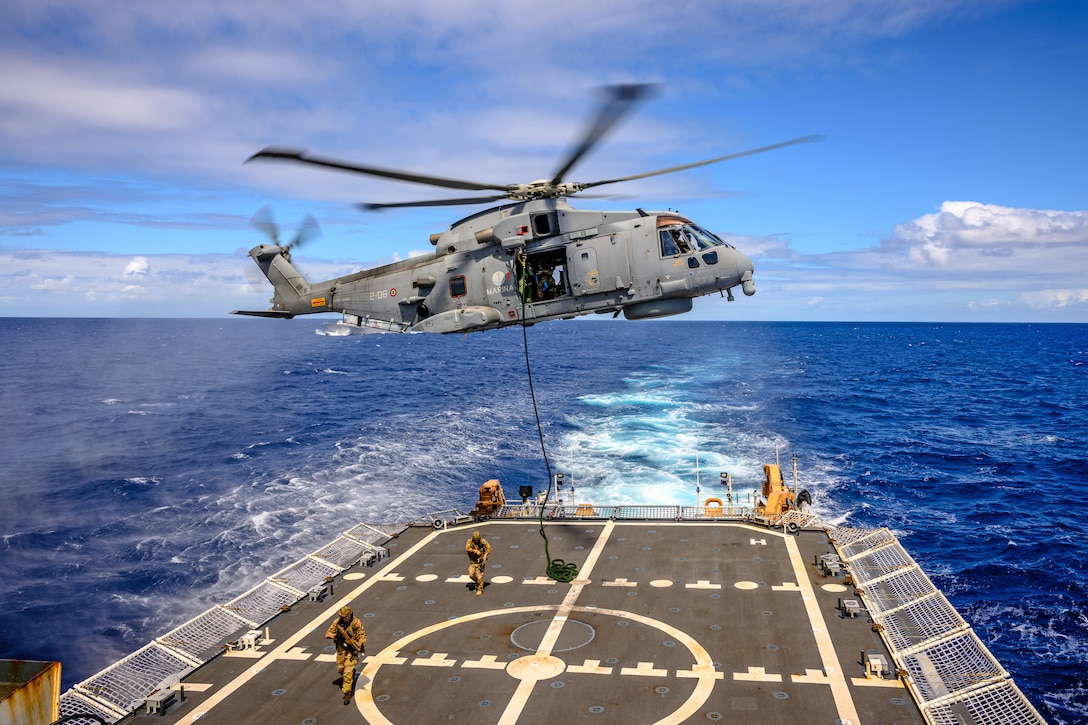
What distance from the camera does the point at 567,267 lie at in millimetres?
19234

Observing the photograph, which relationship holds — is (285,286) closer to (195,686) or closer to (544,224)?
(544,224)

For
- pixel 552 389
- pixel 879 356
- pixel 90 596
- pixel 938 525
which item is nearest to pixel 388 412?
pixel 552 389

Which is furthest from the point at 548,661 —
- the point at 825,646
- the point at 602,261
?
the point at 602,261

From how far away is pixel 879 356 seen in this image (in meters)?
153

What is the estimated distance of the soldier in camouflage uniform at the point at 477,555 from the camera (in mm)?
20344

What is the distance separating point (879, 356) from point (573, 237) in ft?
496

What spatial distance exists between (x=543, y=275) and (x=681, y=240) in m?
3.78

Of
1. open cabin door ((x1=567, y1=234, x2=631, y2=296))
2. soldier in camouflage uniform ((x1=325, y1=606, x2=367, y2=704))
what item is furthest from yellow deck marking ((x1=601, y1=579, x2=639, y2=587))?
open cabin door ((x1=567, y1=234, x2=631, y2=296))

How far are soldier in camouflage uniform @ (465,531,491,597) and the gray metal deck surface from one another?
2.00ft

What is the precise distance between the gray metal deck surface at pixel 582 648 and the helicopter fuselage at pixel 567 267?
26.0 ft

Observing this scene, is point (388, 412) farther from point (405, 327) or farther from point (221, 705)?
point (221, 705)

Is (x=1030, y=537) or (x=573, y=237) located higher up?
(x=573, y=237)

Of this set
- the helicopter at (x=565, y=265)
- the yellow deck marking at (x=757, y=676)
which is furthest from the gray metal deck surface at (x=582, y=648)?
the helicopter at (x=565, y=265)

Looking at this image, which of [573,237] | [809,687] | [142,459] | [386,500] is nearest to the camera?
[809,687]
